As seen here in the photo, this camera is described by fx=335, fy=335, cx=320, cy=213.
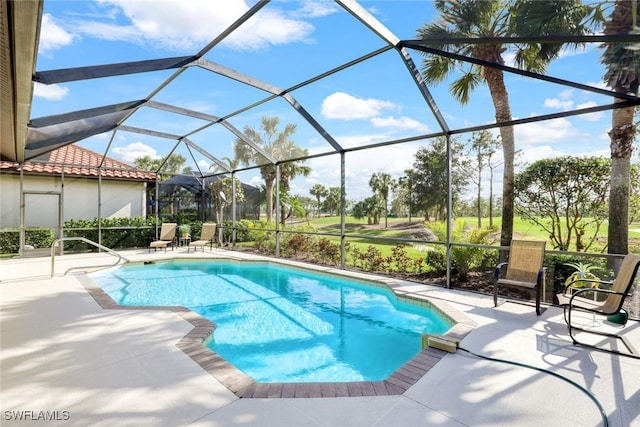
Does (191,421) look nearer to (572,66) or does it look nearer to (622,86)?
(622,86)

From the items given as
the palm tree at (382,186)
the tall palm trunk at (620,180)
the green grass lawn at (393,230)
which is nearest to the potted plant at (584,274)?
the tall palm trunk at (620,180)

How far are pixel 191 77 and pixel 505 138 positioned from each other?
7.59 m

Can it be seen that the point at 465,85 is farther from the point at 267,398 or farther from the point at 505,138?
the point at 267,398

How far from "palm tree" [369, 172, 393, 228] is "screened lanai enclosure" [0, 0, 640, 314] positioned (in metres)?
7.31

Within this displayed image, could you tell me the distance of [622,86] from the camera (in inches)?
248

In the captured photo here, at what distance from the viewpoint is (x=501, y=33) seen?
25.8ft

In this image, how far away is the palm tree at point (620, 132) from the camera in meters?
6.13

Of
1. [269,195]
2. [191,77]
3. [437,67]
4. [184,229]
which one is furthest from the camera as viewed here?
[269,195]

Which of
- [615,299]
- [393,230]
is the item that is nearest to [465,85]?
[615,299]

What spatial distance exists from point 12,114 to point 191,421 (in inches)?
206

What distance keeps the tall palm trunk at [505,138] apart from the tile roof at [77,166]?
44.9 feet

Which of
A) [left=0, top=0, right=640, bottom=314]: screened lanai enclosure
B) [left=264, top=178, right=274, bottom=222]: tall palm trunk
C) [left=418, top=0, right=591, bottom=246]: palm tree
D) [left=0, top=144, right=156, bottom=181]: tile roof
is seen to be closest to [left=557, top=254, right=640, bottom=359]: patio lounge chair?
[left=0, top=0, right=640, bottom=314]: screened lanai enclosure

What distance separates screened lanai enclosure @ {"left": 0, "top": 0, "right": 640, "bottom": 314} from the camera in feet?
16.1

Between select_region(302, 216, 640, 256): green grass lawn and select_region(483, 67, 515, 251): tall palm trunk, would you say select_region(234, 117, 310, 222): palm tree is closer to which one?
select_region(302, 216, 640, 256): green grass lawn
